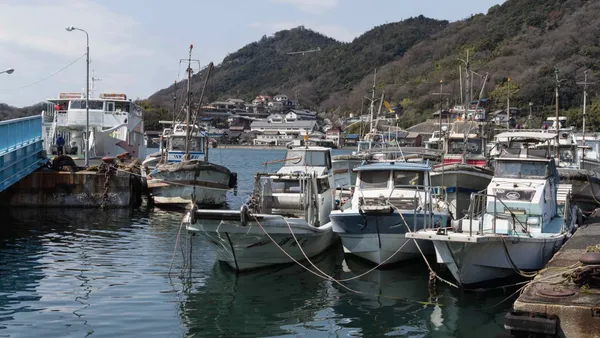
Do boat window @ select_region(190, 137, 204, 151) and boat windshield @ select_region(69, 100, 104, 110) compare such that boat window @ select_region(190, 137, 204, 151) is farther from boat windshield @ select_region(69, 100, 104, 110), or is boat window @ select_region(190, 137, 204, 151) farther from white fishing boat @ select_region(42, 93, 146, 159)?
boat windshield @ select_region(69, 100, 104, 110)

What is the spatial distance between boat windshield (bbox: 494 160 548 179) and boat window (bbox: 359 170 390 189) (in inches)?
122

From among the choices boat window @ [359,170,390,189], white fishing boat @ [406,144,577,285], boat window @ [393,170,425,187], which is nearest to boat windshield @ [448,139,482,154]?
white fishing boat @ [406,144,577,285]

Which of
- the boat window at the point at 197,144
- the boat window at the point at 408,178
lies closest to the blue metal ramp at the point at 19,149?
the boat window at the point at 197,144

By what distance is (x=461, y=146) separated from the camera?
31297 millimetres

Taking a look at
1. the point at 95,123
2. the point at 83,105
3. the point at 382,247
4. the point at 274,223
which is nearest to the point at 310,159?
the point at 382,247

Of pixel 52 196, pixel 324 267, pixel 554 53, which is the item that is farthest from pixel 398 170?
pixel 554 53

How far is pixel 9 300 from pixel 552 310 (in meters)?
10.8

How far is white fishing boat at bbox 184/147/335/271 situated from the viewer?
16016mm

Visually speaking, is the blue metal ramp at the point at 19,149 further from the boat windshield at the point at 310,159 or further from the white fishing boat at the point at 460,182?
the white fishing boat at the point at 460,182

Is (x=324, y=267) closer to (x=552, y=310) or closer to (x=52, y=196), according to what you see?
(x=552, y=310)

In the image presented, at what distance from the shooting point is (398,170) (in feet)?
62.7

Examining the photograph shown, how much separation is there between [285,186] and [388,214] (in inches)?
195

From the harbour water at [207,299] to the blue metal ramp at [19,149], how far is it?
13.4 ft

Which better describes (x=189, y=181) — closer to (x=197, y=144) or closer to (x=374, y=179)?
(x=197, y=144)
